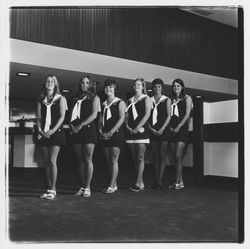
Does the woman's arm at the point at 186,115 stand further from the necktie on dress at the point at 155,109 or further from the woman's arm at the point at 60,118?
the woman's arm at the point at 60,118

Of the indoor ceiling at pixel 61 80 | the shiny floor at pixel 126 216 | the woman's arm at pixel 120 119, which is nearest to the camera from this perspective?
the shiny floor at pixel 126 216

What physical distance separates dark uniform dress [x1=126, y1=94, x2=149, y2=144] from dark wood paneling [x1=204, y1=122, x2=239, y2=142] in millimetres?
1192

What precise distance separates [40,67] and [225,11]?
131 inches

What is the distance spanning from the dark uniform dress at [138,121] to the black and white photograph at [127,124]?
0.01 meters

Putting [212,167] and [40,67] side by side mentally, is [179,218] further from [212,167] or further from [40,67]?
[40,67]

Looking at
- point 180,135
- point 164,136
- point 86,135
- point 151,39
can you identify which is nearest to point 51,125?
point 86,135

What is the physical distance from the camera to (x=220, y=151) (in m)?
4.49

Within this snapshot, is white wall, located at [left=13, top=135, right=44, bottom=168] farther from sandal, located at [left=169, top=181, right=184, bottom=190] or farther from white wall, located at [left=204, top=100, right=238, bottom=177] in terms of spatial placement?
white wall, located at [left=204, top=100, right=238, bottom=177]

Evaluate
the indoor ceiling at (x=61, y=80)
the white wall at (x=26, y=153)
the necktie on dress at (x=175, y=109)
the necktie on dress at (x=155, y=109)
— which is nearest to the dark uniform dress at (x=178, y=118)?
the necktie on dress at (x=175, y=109)

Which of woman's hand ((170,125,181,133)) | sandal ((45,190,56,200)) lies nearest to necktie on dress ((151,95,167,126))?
woman's hand ((170,125,181,133))

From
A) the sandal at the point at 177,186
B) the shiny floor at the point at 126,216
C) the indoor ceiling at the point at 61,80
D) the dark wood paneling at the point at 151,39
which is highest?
the dark wood paneling at the point at 151,39

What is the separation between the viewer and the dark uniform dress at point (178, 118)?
4.01 meters

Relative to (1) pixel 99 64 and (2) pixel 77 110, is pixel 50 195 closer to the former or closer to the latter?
(2) pixel 77 110

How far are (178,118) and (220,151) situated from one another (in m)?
0.95
